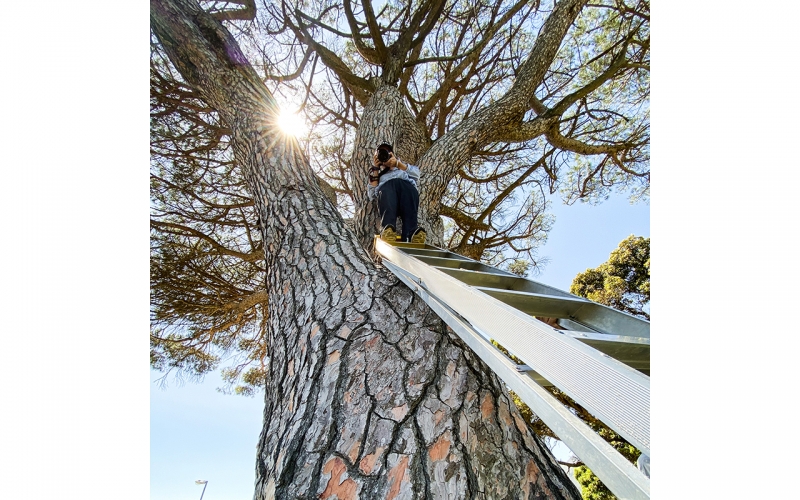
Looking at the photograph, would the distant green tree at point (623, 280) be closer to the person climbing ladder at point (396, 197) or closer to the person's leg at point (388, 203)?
the person climbing ladder at point (396, 197)

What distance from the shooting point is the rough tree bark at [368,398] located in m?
0.77

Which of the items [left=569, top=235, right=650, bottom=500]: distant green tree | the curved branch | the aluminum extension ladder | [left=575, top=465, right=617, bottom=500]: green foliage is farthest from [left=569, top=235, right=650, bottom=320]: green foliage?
the curved branch

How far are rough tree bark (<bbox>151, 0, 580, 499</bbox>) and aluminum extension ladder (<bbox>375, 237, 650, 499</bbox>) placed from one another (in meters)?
0.15

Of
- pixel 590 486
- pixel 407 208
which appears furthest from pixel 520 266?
pixel 407 208

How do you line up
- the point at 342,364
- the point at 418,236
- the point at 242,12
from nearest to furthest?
the point at 342,364 → the point at 418,236 → the point at 242,12

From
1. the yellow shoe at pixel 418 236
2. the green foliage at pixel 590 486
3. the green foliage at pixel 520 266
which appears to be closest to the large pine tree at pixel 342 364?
the yellow shoe at pixel 418 236

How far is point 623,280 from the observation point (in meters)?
4.38

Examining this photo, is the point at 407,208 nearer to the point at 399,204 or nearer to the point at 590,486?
the point at 399,204

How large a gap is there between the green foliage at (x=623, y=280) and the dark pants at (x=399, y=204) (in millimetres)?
3013

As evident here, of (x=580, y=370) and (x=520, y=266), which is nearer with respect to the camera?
(x=580, y=370)

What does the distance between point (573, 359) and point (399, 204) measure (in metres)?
1.85

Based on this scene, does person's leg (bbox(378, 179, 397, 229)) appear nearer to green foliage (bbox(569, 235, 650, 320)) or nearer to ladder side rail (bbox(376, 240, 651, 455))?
ladder side rail (bbox(376, 240, 651, 455))
